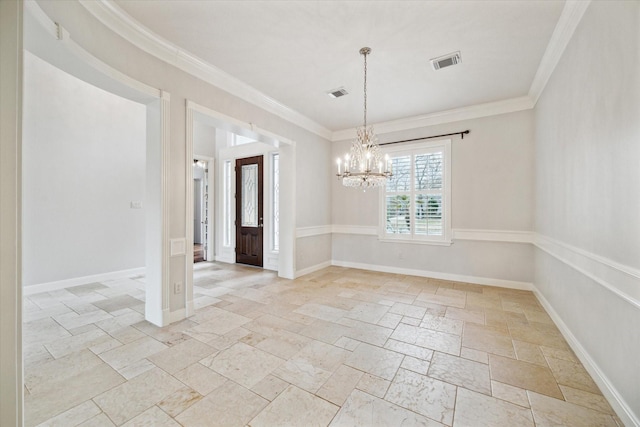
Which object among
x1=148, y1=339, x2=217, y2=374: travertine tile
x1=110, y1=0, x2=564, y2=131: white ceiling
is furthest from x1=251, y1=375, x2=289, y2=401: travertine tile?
x1=110, y1=0, x2=564, y2=131: white ceiling

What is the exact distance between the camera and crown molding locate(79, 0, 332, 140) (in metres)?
2.34

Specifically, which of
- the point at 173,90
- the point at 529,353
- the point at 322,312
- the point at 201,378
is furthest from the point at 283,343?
the point at 173,90

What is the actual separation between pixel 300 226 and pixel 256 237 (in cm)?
145

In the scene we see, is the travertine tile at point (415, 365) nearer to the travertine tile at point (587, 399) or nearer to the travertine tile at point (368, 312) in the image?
the travertine tile at point (368, 312)

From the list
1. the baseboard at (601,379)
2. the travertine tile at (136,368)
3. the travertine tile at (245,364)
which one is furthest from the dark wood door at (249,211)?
the baseboard at (601,379)

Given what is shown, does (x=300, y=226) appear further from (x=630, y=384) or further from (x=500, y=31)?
(x=630, y=384)

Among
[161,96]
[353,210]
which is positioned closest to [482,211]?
[353,210]

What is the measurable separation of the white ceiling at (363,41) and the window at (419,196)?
1185 mm

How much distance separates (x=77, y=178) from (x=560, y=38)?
688cm

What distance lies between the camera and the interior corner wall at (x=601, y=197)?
1571 millimetres

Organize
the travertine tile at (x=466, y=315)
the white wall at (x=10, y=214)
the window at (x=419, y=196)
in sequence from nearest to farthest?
1. the white wall at (x=10, y=214)
2. the travertine tile at (x=466, y=315)
3. the window at (x=419, y=196)

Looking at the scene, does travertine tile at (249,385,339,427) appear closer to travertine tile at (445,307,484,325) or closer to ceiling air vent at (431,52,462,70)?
travertine tile at (445,307,484,325)

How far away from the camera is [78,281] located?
4.45 metres

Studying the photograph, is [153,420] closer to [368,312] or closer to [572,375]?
[368,312]
